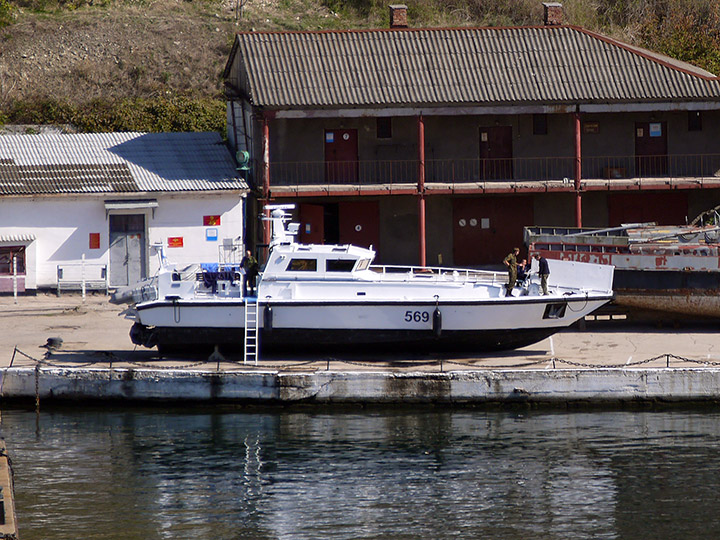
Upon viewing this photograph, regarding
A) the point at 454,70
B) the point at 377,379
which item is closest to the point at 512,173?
the point at 454,70

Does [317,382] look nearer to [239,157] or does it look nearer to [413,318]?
[413,318]

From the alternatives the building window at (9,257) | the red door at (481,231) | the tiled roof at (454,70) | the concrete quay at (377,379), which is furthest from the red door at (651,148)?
the building window at (9,257)

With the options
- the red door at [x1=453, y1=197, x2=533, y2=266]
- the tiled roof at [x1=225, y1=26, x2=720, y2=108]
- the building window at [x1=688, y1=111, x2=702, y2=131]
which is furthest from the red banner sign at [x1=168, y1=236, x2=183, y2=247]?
the building window at [x1=688, y1=111, x2=702, y2=131]

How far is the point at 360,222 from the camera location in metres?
35.4

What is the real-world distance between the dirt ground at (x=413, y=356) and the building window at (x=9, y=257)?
4.02 m

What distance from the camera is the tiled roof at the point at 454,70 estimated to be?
107ft

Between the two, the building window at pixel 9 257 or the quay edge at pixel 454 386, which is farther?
the building window at pixel 9 257

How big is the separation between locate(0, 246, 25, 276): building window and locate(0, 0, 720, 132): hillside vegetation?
37.4ft

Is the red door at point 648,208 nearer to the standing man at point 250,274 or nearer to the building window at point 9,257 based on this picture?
the standing man at point 250,274

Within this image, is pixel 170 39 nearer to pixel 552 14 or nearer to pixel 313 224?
pixel 313 224

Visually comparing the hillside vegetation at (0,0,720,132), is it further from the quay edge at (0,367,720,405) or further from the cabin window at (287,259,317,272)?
the quay edge at (0,367,720,405)

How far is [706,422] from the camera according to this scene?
20.4 meters

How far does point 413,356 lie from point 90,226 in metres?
12.4

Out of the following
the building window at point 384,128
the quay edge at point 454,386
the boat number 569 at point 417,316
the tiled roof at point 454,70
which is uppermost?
the tiled roof at point 454,70
